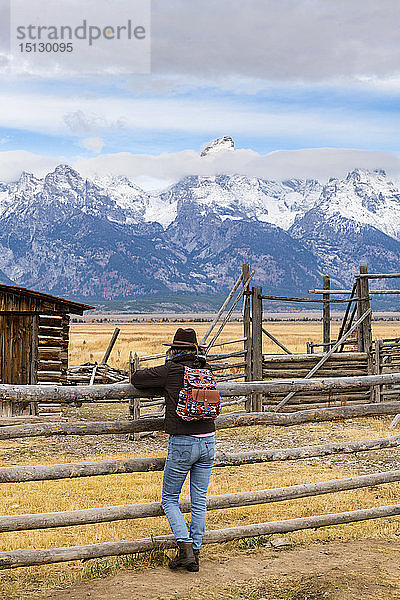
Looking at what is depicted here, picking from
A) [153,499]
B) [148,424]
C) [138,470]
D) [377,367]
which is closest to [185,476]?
[138,470]

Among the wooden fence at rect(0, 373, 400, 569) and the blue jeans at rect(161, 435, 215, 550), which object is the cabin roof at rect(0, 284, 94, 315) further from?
the blue jeans at rect(161, 435, 215, 550)

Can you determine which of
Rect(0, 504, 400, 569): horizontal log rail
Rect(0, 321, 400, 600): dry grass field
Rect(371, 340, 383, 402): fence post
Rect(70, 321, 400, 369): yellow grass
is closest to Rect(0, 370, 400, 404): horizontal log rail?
Rect(0, 504, 400, 569): horizontal log rail

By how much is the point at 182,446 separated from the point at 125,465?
654mm

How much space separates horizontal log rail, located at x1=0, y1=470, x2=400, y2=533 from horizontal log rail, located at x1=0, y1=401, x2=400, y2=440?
0.64m

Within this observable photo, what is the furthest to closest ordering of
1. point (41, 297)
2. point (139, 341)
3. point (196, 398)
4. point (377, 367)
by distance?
point (139, 341), point (377, 367), point (41, 297), point (196, 398)

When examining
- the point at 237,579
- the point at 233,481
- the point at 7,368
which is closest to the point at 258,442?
the point at 233,481

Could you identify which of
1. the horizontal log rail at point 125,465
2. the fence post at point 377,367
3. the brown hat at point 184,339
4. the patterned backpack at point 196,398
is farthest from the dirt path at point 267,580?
the fence post at point 377,367

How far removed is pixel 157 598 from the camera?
5.15 metres

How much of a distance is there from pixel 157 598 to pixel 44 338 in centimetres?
1249

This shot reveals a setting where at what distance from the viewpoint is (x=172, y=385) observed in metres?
5.49

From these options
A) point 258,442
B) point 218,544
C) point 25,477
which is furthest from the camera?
point 258,442

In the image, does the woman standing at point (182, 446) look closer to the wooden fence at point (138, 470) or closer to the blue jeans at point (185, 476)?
A: the blue jeans at point (185, 476)

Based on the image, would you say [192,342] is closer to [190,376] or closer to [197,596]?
[190,376]

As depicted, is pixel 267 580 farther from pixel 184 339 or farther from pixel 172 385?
pixel 184 339
